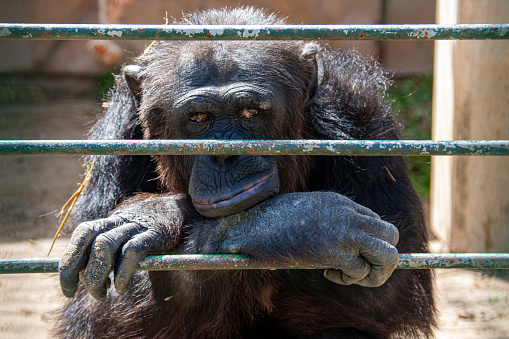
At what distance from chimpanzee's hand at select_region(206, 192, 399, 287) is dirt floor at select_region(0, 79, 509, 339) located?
2.79 meters

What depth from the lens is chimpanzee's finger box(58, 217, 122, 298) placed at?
285cm

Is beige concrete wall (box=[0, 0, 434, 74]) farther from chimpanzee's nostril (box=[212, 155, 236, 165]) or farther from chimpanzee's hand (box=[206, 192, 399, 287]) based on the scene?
chimpanzee's hand (box=[206, 192, 399, 287])

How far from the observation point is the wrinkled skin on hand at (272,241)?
289 cm

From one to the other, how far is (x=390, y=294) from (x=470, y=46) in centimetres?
346

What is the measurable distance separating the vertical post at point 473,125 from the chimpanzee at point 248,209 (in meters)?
1.64

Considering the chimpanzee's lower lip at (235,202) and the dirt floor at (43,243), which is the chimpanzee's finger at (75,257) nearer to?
the chimpanzee's lower lip at (235,202)

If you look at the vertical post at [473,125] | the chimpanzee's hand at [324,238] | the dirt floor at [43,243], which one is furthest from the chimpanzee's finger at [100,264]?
the vertical post at [473,125]

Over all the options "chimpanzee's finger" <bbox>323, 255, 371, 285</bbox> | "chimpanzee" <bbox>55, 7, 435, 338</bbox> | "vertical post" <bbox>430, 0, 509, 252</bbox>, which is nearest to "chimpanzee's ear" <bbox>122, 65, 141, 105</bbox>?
"chimpanzee" <bbox>55, 7, 435, 338</bbox>

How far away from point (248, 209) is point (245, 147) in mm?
751

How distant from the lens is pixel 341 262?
9.78ft

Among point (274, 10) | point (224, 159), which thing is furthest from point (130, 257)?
point (274, 10)

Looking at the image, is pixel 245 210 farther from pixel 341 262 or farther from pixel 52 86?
pixel 52 86

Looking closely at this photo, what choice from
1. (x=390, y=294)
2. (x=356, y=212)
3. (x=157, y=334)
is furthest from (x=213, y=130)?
(x=390, y=294)

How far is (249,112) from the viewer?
151 inches
